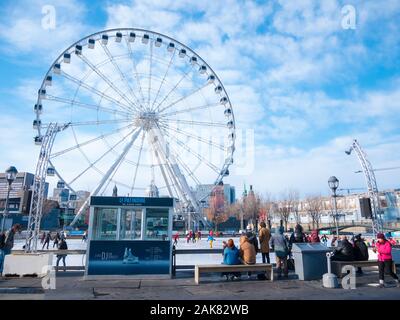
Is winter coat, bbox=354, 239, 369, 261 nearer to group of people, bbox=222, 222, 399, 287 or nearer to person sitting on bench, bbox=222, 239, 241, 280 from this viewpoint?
group of people, bbox=222, 222, 399, 287

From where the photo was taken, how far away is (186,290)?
9672 millimetres

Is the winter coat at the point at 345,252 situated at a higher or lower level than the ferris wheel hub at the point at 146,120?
lower

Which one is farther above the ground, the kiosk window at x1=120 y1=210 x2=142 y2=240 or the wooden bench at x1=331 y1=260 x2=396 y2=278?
the kiosk window at x1=120 y1=210 x2=142 y2=240

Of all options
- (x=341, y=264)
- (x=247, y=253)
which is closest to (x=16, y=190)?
(x=247, y=253)

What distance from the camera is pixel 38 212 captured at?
749 inches

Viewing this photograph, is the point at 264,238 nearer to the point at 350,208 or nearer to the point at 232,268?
the point at 232,268

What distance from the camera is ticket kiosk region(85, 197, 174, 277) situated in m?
11.7

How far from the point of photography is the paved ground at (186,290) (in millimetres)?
8641

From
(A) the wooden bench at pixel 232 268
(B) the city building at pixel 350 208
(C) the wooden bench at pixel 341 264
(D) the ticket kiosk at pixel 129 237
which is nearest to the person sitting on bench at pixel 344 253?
(C) the wooden bench at pixel 341 264

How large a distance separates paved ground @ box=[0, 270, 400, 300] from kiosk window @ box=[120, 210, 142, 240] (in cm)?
154

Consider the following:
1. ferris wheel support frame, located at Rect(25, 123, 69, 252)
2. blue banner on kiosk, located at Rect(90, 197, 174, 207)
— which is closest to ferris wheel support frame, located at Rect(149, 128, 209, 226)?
ferris wheel support frame, located at Rect(25, 123, 69, 252)

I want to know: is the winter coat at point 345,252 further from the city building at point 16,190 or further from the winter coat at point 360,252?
the city building at point 16,190

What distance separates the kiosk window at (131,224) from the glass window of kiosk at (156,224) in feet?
0.92
